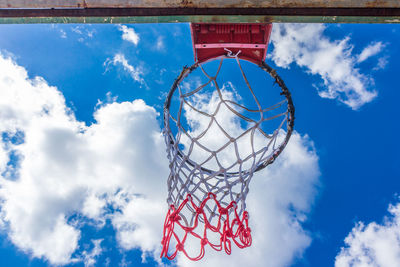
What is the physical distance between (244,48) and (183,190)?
2.25m

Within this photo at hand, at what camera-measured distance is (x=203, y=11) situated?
2869mm

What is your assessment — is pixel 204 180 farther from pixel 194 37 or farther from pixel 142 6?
pixel 142 6

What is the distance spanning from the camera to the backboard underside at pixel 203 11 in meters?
2.83

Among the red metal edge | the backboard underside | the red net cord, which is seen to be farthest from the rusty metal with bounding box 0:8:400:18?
the red net cord

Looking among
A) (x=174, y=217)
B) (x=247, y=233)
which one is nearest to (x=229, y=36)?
(x=174, y=217)

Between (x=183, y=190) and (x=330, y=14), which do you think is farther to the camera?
(x=183, y=190)

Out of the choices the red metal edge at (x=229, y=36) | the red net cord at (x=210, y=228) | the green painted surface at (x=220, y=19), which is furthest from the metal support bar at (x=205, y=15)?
the red net cord at (x=210, y=228)

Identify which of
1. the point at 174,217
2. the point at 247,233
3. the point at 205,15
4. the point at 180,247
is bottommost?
the point at 180,247

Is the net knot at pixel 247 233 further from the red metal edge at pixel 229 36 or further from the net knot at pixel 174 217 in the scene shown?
the red metal edge at pixel 229 36

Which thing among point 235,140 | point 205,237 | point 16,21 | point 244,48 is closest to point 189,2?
point 244,48

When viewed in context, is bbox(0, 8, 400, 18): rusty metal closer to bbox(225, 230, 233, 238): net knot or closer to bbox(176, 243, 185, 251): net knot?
bbox(225, 230, 233, 238): net knot

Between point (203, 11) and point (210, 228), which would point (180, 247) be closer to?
point (210, 228)

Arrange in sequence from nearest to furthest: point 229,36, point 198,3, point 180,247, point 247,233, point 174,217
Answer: point 198,3, point 229,36, point 180,247, point 174,217, point 247,233

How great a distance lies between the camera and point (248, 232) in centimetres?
456
